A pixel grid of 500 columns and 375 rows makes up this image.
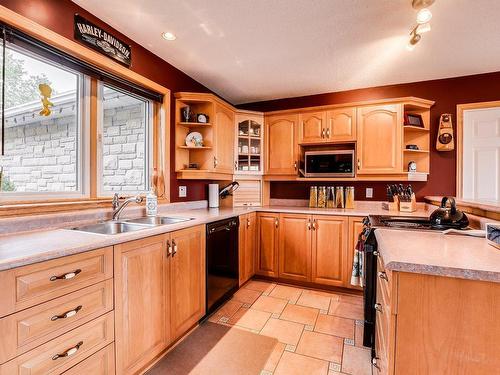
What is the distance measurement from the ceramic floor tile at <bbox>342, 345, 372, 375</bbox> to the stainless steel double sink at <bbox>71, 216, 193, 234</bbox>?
1.54 m

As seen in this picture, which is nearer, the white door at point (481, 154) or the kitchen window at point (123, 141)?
the kitchen window at point (123, 141)

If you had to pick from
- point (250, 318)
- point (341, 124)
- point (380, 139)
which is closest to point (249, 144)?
point (341, 124)

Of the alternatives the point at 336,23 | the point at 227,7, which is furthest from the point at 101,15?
the point at 336,23

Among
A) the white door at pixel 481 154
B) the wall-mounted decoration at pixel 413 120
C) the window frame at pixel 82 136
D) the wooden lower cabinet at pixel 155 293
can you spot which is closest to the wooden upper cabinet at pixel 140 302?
the wooden lower cabinet at pixel 155 293

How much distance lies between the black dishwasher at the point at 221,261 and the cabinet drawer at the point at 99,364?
0.92m

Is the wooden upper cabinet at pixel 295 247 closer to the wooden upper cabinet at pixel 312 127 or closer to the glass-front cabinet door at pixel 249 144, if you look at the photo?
the glass-front cabinet door at pixel 249 144

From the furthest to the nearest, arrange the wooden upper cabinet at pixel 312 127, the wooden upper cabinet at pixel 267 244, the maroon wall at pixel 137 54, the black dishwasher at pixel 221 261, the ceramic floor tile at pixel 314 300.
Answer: the wooden upper cabinet at pixel 312 127
the wooden upper cabinet at pixel 267 244
the ceramic floor tile at pixel 314 300
the black dishwasher at pixel 221 261
the maroon wall at pixel 137 54

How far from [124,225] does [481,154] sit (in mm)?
3672

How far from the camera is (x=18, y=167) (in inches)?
63.8

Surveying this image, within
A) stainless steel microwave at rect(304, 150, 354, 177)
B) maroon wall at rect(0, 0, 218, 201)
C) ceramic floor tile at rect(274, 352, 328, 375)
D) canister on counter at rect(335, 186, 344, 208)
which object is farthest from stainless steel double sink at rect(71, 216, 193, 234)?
canister on counter at rect(335, 186, 344, 208)

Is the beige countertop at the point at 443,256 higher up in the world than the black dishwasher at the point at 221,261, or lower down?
higher up

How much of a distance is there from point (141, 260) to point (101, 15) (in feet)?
5.83

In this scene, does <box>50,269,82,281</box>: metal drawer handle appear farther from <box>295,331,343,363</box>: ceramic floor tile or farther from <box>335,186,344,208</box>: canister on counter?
<box>335,186,344,208</box>: canister on counter

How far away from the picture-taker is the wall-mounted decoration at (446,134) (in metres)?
2.91
